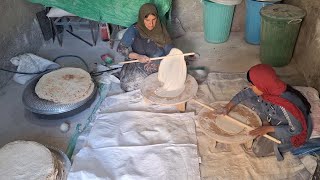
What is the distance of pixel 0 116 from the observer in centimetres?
287

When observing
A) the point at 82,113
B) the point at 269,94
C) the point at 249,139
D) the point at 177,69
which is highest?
the point at 269,94

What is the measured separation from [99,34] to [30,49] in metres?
0.99

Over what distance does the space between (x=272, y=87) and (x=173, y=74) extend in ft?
3.15

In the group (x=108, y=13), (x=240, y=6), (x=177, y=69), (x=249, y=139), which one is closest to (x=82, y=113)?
(x=177, y=69)

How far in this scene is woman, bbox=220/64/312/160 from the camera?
1.93m

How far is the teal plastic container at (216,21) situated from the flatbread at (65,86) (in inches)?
73.8

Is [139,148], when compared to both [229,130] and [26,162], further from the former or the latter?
[26,162]

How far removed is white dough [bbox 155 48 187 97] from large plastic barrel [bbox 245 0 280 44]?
5.26ft

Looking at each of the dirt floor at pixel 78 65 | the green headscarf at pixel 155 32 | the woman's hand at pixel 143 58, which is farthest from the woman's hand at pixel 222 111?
the dirt floor at pixel 78 65

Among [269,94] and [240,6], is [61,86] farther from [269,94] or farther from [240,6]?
[240,6]

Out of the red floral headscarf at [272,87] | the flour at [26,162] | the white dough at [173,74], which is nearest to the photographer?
the flour at [26,162]

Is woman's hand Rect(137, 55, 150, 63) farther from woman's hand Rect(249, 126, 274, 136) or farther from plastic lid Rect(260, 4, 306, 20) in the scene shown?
plastic lid Rect(260, 4, 306, 20)

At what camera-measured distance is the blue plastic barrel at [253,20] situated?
364 cm

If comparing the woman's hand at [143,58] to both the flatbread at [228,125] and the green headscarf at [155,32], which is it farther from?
the flatbread at [228,125]
